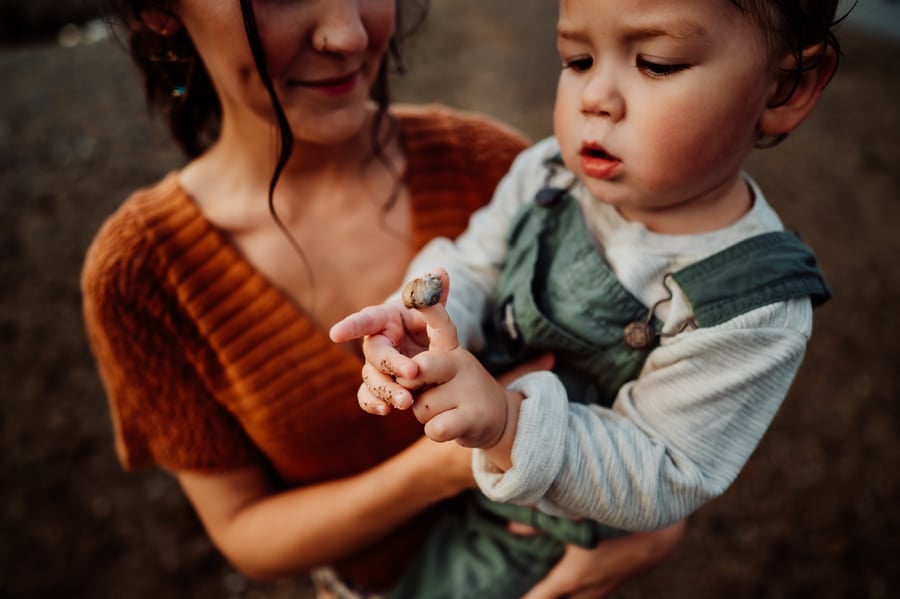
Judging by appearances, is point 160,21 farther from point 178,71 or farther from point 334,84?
point 334,84

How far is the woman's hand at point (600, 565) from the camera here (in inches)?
51.7

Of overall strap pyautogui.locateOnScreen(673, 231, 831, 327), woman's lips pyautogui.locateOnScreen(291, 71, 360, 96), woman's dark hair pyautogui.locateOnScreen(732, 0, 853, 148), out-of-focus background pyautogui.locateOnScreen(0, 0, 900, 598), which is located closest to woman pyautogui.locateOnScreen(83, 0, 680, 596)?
woman's lips pyautogui.locateOnScreen(291, 71, 360, 96)

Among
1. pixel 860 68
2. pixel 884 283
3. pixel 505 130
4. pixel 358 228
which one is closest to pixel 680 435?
pixel 358 228

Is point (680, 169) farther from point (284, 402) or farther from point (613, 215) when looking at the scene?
point (284, 402)

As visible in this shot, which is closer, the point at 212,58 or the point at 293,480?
the point at 212,58

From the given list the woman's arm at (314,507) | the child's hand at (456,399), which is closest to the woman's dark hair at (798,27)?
the child's hand at (456,399)

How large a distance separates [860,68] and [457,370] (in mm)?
6150

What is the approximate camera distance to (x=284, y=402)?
143 cm

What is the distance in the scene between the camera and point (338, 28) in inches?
48.5

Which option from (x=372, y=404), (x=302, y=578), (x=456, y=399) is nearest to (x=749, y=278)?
(x=456, y=399)

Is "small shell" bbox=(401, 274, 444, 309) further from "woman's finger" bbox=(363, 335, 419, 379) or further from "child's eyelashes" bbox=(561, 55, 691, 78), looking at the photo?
"child's eyelashes" bbox=(561, 55, 691, 78)

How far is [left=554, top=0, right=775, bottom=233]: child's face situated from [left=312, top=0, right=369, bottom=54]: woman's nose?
0.38 metres

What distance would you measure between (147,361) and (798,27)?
1300 mm

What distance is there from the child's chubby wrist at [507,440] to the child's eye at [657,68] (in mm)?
512
